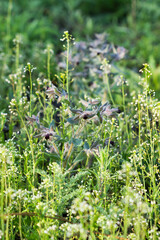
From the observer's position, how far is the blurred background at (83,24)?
15.4 feet

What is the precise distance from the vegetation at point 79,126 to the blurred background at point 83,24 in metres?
0.03

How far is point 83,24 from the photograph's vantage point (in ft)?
20.0

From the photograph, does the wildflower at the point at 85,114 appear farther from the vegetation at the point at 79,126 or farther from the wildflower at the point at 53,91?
the wildflower at the point at 53,91

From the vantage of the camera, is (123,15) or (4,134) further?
(123,15)

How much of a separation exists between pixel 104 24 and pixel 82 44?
341cm

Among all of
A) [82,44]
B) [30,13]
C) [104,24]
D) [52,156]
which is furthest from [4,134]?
[104,24]

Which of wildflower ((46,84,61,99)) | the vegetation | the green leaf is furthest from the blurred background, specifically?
the green leaf

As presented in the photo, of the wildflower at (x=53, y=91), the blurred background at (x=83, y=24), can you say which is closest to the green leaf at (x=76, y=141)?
the wildflower at (x=53, y=91)

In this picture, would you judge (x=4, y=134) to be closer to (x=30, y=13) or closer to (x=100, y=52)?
(x=100, y=52)

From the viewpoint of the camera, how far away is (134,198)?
1.69 meters

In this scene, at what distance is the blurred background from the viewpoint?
4.70 m

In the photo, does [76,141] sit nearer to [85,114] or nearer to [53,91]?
[85,114]

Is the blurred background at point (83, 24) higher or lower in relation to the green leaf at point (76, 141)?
higher

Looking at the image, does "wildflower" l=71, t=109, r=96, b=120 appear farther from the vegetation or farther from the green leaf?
the green leaf
